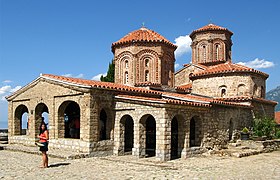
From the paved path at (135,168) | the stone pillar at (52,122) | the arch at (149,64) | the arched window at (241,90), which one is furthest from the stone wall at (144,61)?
the paved path at (135,168)

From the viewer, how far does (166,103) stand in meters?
13.3

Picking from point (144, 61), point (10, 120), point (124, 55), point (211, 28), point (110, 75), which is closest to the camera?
point (10, 120)

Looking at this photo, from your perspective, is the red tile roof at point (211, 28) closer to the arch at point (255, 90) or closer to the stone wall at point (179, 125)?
the arch at point (255, 90)

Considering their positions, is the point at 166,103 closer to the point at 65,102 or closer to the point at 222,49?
the point at 65,102

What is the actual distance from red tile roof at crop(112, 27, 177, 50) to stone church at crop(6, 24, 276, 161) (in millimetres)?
69

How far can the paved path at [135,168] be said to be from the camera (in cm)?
1021

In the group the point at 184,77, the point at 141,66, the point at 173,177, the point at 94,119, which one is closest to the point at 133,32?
the point at 141,66

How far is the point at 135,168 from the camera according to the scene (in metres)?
11.6

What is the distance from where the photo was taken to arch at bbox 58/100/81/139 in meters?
16.2

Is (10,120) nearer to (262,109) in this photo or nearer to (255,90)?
(255,90)

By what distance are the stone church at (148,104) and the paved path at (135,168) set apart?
1.21m

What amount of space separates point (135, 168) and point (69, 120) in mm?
8823

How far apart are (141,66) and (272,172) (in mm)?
12483

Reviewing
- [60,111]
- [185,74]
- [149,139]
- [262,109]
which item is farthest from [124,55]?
[262,109]
